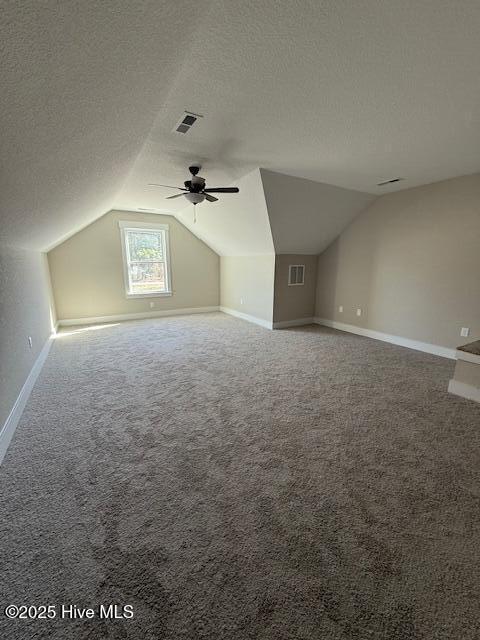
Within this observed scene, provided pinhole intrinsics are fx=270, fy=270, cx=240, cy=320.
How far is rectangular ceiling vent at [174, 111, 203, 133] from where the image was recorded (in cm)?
215

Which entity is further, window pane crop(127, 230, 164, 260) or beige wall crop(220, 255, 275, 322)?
window pane crop(127, 230, 164, 260)

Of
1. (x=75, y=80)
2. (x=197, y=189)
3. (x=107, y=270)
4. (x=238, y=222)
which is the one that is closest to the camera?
(x=75, y=80)

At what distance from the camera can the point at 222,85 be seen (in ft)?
5.86

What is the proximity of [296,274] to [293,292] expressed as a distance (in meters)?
0.37

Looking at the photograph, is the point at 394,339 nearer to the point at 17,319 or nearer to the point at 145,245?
the point at 17,319

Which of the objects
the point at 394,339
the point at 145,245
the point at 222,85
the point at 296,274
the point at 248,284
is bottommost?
the point at 394,339

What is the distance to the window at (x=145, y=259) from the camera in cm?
599

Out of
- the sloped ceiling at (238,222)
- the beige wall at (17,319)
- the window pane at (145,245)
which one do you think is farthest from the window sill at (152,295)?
the beige wall at (17,319)

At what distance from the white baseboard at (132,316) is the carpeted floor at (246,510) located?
297cm

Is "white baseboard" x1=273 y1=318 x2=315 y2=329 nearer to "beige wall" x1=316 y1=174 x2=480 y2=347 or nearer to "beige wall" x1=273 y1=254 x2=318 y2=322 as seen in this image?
"beige wall" x1=273 y1=254 x2=318 y2=322

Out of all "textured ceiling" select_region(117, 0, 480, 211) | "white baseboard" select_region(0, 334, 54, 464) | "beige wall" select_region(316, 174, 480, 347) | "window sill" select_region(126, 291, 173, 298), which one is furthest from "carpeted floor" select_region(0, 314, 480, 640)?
"window sill" select_region(126, 291, 173, 298)

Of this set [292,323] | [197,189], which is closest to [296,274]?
[292,323]

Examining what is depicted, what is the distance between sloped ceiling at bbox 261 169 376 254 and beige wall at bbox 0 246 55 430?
119 inches

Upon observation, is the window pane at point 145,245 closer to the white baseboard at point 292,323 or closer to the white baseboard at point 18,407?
the white baseboard at point 18,407
